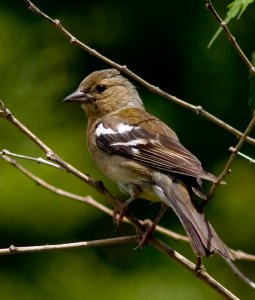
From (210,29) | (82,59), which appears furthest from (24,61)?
(210,29)

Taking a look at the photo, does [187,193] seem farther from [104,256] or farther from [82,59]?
[82,59]

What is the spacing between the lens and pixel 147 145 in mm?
4504

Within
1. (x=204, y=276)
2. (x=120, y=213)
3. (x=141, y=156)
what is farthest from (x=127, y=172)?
(x=204, y=276)

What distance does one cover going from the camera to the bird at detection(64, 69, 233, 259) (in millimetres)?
3832

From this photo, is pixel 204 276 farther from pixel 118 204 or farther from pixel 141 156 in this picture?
pixel 141 156

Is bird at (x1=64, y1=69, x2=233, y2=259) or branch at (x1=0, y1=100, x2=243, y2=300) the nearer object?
branch at (x1=0, y1=100, x2=243, y2=300)

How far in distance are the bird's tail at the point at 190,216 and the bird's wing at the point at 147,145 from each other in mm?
80

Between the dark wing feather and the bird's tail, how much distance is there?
80 millimetres

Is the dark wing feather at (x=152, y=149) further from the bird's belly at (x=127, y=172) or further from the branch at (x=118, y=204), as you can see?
the branch at (x=118, y=204)

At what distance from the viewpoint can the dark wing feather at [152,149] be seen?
4155mm

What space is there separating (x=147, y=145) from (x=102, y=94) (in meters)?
0.91

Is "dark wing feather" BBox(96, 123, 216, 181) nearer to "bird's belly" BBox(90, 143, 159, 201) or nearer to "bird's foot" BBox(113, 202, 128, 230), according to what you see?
"bird's belly" BBox(90, 143, 159, 201)

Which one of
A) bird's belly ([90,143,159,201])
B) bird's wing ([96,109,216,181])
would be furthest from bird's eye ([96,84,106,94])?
bird's belly ([90,143,159,201])

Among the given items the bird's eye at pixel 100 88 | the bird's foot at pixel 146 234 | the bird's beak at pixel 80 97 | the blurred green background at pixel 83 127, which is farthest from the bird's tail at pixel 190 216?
the blurred green background at pixel 83 127
